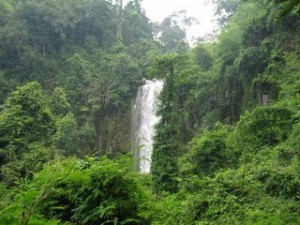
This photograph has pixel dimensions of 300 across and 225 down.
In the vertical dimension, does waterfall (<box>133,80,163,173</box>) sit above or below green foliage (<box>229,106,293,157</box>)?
above

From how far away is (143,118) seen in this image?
28.6 meters

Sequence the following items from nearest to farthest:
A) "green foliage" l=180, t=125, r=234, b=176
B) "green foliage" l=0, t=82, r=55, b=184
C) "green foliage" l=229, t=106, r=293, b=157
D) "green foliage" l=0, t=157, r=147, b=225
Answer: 1. "green foliage" l=0, t=157, r=147, b=225
2. "green foliage" l=229, t=106, r=293, b=157
3. "green foliage" l=180, t=125, r=234, b=176
4. "green foliage" l=0, t=82, r=55, b=184

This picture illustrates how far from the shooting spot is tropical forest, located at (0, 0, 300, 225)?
319 cm

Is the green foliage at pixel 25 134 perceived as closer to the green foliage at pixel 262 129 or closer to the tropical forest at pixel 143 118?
the tropical forest at pixel 143 118

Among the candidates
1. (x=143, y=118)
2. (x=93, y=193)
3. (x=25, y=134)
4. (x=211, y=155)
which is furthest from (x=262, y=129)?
(x=143, y=118)

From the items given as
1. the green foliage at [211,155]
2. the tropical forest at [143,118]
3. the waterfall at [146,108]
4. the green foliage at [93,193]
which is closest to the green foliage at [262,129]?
the tropical forest at [143,118]

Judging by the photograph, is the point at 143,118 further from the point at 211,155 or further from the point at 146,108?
the point at 211,155

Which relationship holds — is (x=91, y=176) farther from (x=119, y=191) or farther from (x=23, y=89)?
(x=23, y=89)

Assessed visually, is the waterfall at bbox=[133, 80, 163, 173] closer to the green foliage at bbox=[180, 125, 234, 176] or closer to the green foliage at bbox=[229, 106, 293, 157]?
the green foliage at bbox=[180, 125, 234, 176]

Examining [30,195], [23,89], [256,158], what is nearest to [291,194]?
[256,158]

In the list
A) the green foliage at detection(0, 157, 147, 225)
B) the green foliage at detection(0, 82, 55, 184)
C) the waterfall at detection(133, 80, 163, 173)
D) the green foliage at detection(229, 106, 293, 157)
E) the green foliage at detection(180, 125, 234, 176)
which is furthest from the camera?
the waterfall at detection(133, 80, 163, 173)

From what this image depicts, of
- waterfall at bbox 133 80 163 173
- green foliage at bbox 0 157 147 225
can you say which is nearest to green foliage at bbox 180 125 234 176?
green foliage at bbox 0 157 147 225

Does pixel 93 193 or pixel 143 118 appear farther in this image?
pixel 143 118

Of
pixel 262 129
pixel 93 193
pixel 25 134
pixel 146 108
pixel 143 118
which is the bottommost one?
pixel 93 193
